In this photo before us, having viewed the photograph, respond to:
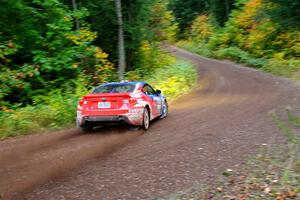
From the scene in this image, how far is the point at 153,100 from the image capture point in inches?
451

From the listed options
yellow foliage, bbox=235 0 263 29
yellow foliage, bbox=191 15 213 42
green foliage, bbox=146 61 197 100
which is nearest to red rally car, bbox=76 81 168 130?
green foliage, bbox=146 61 197 100

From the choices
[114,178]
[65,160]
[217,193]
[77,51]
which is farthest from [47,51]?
[217,193]

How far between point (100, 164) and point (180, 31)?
64.7m

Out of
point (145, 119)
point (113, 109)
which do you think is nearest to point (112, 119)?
point (113, 109)

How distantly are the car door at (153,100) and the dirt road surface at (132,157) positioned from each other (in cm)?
38

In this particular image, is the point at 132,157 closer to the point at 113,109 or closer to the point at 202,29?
the point at 113,109

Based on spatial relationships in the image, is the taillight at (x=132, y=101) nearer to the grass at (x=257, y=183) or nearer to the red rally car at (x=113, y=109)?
the red rally car at (x=113, y=109)

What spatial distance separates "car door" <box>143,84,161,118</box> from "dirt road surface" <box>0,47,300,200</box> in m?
0.38

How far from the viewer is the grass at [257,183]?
505 centimetres

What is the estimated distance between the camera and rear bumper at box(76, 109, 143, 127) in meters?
9.70

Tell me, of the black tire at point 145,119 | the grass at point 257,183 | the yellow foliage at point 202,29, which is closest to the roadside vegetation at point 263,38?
the yellow foliage at point 202,29

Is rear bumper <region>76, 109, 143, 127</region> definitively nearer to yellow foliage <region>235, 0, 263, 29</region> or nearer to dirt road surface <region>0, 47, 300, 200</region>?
dirt road surface <region>0, 47, 300, 200</region>

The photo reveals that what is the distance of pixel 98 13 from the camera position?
22906mm

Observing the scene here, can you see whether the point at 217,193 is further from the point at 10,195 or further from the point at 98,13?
the point at 98,13
